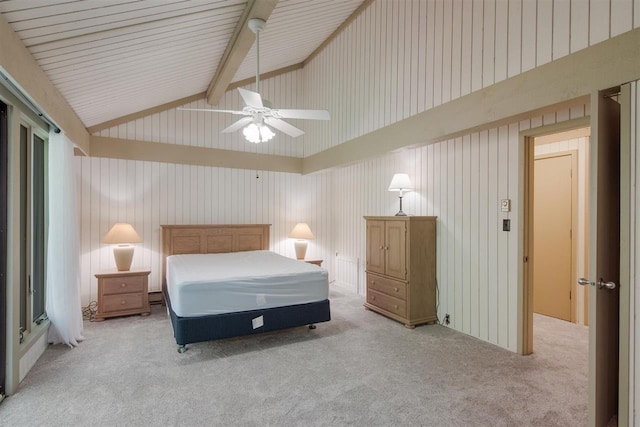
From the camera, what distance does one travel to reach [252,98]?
2730 mm

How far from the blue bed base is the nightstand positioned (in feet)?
4.25

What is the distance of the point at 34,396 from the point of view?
8.08 feet

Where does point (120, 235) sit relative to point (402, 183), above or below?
below

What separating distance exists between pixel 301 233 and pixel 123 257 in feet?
8.89

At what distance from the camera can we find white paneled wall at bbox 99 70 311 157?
5.23 metres

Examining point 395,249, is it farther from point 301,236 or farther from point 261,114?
point 261,114

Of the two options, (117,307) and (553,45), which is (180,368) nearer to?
(117,307)

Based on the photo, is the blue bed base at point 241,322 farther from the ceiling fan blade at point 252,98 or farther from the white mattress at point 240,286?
the ceiling fan blade at point 252,98

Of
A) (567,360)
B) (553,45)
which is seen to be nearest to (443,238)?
(567,360)

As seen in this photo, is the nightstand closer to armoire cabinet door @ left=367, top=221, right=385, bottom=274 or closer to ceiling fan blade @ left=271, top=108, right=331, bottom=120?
ceiling fan blade @ left=271, top=108, right=331, bottom=120

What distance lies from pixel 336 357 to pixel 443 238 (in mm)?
1963

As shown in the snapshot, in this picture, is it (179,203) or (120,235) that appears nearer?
(120,235)

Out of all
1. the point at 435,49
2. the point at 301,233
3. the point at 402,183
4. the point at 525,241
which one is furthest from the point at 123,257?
the point at 525,241

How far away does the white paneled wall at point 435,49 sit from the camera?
93.1 inches
